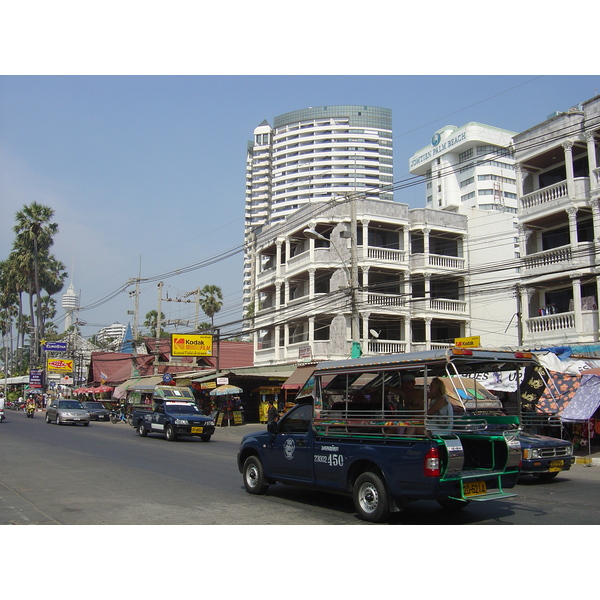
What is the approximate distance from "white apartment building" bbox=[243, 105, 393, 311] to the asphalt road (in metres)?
123

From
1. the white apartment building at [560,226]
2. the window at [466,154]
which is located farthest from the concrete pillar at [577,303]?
the window at [466,154]

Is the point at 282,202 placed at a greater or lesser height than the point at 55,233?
greater

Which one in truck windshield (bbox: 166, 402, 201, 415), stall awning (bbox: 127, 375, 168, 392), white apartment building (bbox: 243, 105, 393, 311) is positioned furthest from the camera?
white apartment building (bbox: 243, 105, 393, 311)

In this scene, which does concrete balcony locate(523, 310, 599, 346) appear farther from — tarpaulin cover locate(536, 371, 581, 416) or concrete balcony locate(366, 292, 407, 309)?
concrete balcony locate(366, 292, 407, 309)

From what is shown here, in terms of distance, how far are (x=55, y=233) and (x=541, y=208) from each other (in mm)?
56149

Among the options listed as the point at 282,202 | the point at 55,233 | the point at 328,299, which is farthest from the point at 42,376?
the point at 282,202

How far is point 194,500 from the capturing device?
32.2 feet

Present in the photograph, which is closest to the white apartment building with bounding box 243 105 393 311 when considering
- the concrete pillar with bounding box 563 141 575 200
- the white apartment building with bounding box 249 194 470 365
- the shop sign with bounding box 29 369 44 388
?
the shop sign with bounding box 29 369 44 388

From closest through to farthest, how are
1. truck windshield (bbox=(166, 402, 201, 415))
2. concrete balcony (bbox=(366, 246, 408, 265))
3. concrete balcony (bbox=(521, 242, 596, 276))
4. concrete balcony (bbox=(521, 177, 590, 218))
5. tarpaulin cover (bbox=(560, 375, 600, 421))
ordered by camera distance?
tarpaulin cover (bbox=(560, 375, 600, 421))
concrete balcony (bbox=(521, 242, 596, 276))
concrete balcony (bbox=(521, 177, 590, 218))
truck windshield (bbox=(166, 402, 201, 415))
concrete balcony (bbox=(366, 246, 408, 265))

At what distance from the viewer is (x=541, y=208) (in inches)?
1017

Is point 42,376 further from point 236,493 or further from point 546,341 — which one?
point 236,493

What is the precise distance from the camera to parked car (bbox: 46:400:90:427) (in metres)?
34.7

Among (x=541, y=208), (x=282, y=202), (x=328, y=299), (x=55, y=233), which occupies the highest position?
(x=282, y=202)

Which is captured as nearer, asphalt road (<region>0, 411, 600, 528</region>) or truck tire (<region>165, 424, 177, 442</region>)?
asphalt road (<region>0, 411, 600, 528</region>)
